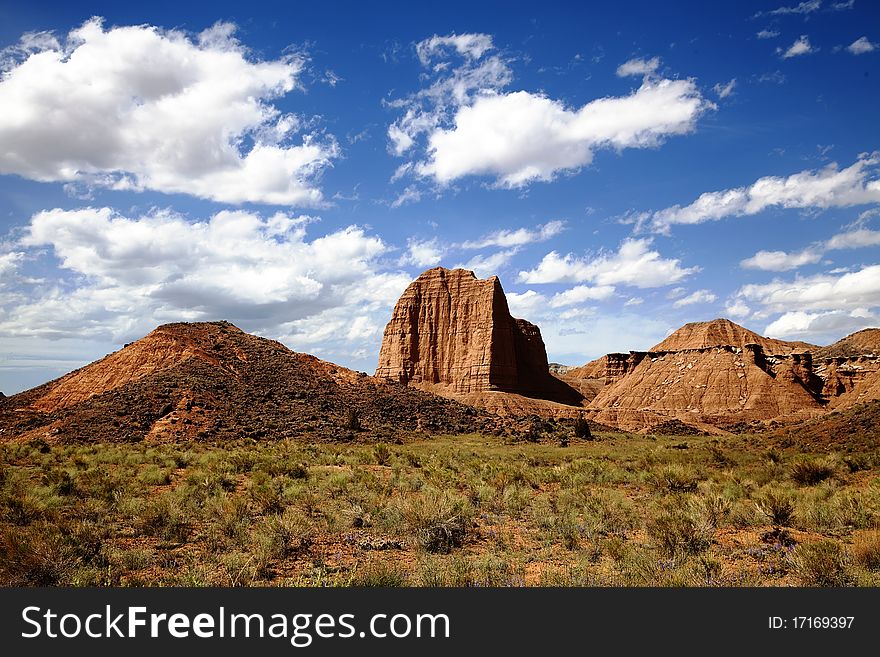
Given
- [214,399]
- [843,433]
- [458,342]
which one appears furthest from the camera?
[458,342]

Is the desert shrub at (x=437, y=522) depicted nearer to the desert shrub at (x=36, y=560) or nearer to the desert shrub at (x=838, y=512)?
the desert shrub at (x=36, y=560)

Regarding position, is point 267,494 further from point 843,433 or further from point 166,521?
point 843,433

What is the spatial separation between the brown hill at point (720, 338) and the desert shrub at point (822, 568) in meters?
118

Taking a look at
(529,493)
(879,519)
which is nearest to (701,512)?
(879,519)

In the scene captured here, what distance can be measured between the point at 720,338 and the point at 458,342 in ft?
197

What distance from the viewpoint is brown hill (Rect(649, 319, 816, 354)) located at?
118875 mm

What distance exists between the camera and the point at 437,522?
35.2 feet

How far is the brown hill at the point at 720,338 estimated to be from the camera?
390ft

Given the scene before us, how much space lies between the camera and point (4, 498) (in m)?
12.6

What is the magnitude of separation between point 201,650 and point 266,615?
67cm

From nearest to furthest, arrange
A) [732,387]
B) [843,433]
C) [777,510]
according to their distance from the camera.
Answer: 1. [777,510]
2. [843,433]
3. [732,387]

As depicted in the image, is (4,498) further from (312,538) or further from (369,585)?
(369,585)

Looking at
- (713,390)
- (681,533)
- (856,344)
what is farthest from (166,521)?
(856,344)

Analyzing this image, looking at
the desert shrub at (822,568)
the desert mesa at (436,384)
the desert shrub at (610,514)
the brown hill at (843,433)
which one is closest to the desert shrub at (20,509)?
the desert shrub at (610,514)
